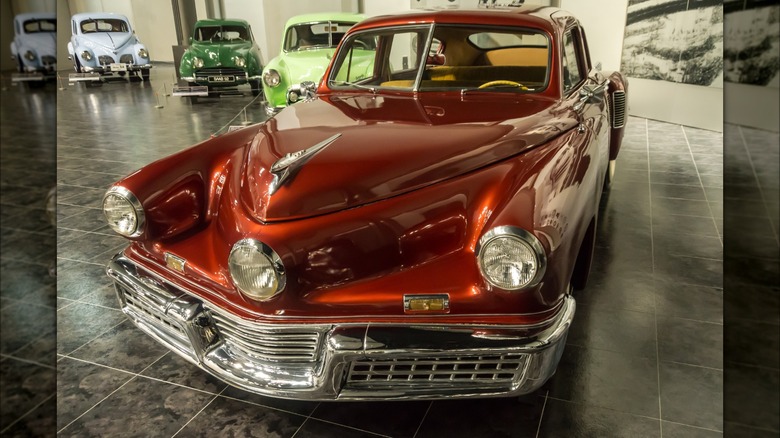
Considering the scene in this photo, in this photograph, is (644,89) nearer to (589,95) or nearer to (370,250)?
(589,95)

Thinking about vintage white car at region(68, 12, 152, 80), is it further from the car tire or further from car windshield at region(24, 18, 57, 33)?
the car tire

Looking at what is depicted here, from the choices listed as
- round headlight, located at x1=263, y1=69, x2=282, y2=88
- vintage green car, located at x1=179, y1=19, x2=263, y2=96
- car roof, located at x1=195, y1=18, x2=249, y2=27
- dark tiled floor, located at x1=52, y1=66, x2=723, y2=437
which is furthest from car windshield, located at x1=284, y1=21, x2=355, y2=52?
Result: dark tiled floor, located at x1=52, y1=66, x2=723, y2=437

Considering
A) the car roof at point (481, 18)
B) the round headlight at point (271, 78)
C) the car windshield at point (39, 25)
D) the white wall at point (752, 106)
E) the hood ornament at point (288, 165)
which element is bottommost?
the hood ornament at point (288, 165)

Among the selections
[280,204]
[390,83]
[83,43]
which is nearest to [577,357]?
[280,204]

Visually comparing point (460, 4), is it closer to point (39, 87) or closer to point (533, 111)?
point (533, 111)

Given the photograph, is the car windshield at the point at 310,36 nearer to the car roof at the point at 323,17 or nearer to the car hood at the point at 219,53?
the car roof at the point at 323,17

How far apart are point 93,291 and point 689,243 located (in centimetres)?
347

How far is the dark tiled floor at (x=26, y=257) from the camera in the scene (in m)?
0.36

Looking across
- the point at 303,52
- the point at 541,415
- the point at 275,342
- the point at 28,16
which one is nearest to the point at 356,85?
the point at 275,342

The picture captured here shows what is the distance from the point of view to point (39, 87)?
0.40 meters

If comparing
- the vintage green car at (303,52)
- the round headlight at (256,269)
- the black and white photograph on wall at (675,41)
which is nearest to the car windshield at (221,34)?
the vintage green car at (303,52)

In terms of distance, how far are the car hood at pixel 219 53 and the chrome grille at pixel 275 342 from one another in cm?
671

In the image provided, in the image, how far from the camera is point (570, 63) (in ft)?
9.74

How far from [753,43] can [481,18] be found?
2.36 metres
